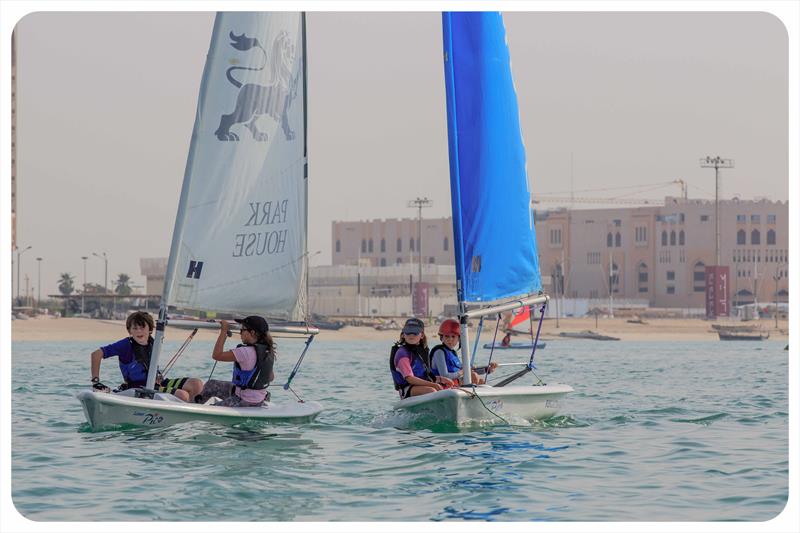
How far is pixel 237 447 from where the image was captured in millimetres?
16062

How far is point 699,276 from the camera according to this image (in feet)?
485

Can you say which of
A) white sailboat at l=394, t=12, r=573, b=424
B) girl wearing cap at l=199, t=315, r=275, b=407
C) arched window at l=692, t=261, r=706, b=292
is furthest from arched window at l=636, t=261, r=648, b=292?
girl wearing cap at l=199, t=315, r=275, b=407

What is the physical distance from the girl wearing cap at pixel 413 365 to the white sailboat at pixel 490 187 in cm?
38

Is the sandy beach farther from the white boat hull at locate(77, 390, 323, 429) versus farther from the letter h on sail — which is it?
the white boat hull at locate(77, 390, 323, 429)

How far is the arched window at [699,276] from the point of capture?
5812 inches

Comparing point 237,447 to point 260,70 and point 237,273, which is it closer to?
point 237,273

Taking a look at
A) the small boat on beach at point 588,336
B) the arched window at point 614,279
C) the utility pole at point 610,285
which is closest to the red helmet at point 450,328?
the small boat on beach at point 588,336

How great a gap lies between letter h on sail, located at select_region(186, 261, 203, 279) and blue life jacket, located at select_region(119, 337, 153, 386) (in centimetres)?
105

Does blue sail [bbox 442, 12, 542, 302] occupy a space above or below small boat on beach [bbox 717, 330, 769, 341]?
above

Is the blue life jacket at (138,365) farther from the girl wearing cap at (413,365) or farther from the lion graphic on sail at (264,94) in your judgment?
the girl wearing cap at (413,365)

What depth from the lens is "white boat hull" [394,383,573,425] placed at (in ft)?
57.8

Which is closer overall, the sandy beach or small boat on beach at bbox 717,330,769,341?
the sandy beach

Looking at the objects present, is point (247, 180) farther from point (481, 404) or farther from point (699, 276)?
point (699, 276)
